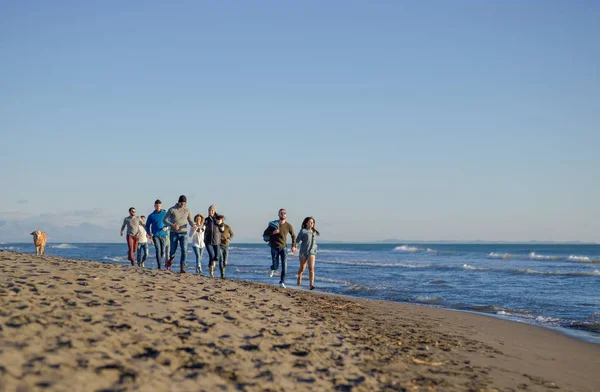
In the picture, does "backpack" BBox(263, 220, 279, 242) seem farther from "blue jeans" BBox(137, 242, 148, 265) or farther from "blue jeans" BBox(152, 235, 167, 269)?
"blue jeans" BBox(137, 242, 148, 265)

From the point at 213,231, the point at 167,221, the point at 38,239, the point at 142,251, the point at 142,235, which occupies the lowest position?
the point at 142,251

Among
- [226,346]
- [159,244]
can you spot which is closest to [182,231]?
[159,244]

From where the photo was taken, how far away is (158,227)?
615 inches

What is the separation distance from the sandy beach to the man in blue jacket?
4903mm

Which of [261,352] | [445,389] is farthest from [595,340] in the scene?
[261,352]

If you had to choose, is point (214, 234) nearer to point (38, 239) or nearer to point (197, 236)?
point (197, 236)

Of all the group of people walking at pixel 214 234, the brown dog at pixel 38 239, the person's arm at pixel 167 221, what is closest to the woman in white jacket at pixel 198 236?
the group of people walking at pixel 214 234

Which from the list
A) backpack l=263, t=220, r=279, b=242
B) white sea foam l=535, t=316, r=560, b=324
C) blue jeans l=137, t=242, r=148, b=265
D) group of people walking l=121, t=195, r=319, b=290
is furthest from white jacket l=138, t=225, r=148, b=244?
white sea foam l=535, t=316, r=560, b=324

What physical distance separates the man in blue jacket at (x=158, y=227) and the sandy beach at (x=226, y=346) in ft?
16.1

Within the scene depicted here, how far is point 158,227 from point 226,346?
32.6ft

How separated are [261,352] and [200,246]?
10991 millimetres

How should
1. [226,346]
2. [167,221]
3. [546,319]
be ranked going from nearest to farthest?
[226,346] < [546,319] < [167,221]

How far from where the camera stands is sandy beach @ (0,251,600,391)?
509 cm

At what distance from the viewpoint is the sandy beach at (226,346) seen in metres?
A: 5.09
